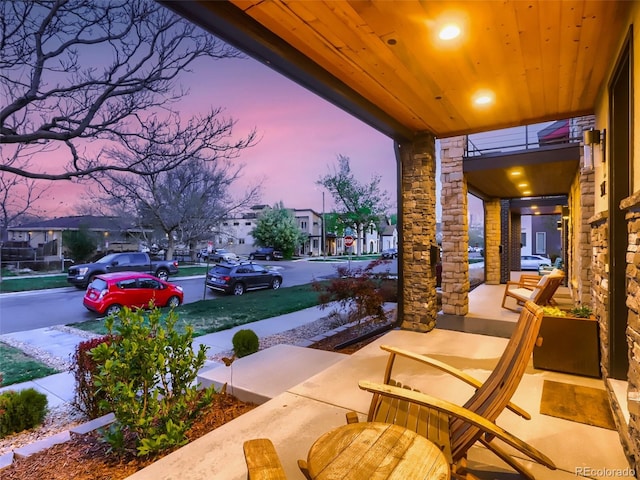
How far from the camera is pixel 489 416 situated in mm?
1565

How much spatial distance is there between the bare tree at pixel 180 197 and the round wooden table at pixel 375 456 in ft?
18.6

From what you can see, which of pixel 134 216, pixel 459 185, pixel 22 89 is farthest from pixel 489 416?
pixel 134 216

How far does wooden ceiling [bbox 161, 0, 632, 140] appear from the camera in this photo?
2088 mm

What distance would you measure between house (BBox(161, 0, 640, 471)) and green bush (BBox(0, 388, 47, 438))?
3729 mm

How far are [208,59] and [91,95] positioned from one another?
2.21 meters

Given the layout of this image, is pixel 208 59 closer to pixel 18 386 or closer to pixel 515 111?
pixel 515 111

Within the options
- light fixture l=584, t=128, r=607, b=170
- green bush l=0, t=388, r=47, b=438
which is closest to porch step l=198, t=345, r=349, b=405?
green bush l=0, t=388, r=47, b=438

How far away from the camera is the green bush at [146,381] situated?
83.4 inches

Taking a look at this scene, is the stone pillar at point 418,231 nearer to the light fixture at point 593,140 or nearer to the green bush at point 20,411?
the light fixture at point 593,140

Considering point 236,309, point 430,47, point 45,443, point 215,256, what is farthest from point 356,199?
point 45,443

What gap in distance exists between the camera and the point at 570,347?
3.18 meters

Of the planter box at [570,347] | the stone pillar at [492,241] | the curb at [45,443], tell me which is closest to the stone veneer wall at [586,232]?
the planter box at [570,347]

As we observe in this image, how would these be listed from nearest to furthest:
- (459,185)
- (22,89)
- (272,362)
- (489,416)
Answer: (489,416) < (272,362) < (22,89) < (459,185)

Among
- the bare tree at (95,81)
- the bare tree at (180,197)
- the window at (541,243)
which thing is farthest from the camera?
the window at (541,243)
